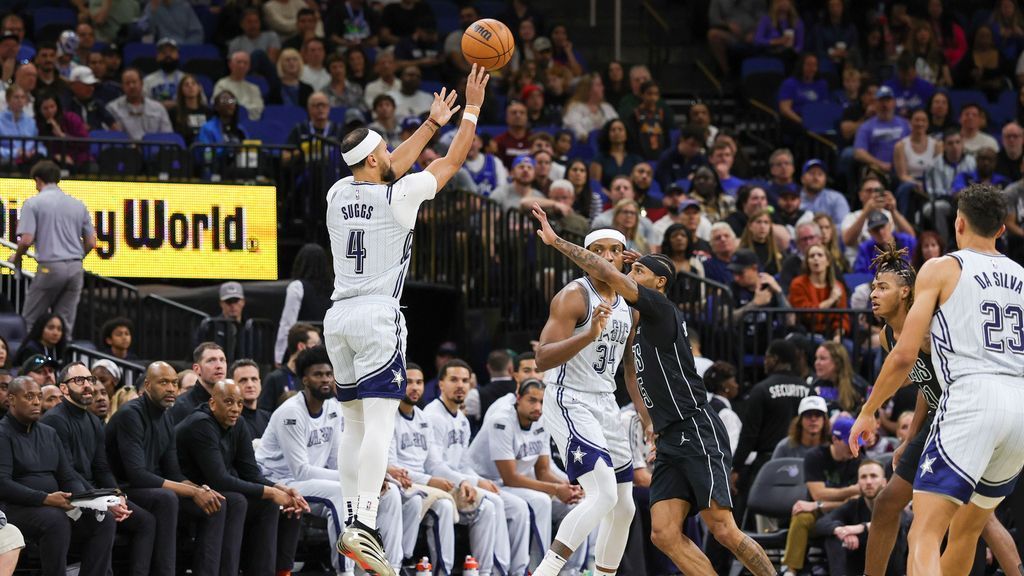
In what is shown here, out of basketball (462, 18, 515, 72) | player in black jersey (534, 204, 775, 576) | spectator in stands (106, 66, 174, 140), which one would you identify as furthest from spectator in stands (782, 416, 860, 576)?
spectator in stands (106, 66, 174, 140)

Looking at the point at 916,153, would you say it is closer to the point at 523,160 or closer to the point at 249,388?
the point at 523,160

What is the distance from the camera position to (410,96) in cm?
2025

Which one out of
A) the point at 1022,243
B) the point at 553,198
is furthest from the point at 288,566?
the point at 1022,243

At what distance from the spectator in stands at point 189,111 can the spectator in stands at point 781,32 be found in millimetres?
8206

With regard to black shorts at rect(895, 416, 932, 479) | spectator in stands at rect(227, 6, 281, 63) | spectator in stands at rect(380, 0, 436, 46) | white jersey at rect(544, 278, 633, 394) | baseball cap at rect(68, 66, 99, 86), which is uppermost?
spectator in stands at rect(380, 0, 436, 46)

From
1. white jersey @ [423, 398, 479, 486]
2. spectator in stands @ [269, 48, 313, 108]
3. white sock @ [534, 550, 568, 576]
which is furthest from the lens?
spectator in stands @ [269, 48, 313, 108]

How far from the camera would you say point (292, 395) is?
13125 mm

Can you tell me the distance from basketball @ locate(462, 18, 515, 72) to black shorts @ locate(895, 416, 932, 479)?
339 centimetres

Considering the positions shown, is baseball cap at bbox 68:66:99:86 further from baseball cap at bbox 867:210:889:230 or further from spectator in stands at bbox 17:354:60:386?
baseball cap at bbox 867:210:889:230

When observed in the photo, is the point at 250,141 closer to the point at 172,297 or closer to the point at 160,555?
the point at 172,297

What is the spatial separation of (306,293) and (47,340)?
245cm

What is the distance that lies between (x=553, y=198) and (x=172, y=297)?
4023 mm

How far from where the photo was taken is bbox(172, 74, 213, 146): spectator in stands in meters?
18.7

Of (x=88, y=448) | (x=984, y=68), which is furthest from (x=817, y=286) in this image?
(x=88, y=448)
